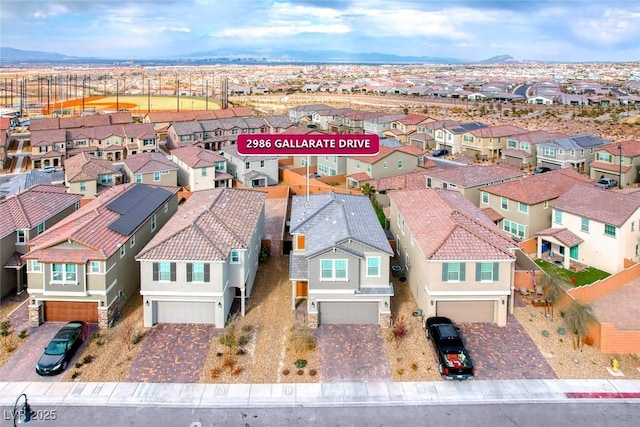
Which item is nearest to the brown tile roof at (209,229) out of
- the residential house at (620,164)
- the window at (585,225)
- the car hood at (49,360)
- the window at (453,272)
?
the car hood at (49,360)

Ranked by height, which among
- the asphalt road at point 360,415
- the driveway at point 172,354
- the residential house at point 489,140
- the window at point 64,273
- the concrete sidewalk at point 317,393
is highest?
the residential house at point 489,140

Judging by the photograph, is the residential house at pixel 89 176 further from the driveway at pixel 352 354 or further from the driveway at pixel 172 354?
the driveway at pixel 352 354

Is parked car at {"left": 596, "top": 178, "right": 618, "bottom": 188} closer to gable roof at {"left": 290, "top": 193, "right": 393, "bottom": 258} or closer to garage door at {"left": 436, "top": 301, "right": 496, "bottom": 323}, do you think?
gable roof at {"left": 290, "top": 193, "right": 393, "bottom": 258}

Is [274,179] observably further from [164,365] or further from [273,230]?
[164,365]

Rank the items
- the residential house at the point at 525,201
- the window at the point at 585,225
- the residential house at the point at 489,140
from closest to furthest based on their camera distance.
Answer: the window at the point at 585,225
the residential house at the point at 525,201
the residential house at the point at 489,140

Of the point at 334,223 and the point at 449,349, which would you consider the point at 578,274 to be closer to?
the point at 449,349

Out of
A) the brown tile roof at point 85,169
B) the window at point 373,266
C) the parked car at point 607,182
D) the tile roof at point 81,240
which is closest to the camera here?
the tile roof at point 81,240
